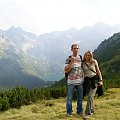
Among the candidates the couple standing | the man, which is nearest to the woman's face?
the couple standing

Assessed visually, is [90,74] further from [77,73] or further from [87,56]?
[87,56]

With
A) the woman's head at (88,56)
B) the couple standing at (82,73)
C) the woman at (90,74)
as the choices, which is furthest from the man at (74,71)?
the woman's head at (88,56)

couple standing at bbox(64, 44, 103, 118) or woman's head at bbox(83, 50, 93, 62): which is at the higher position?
A: woman's head at bbox(83, 50, 93, 62)

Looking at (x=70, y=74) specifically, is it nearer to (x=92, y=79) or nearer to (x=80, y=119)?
(x=92, y=79)

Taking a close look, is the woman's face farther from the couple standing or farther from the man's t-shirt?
the man's t-shirt

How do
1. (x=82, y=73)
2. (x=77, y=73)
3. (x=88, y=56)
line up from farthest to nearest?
(x=82, y=73)
(x=77, y=73)
(x=88, y=56)

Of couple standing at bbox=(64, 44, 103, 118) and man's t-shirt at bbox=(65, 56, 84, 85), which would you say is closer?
couple standing at bbox=(64, 44, 103, 118)

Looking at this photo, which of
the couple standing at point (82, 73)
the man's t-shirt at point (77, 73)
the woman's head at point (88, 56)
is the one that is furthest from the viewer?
the man's t-shirt at point (77, 73)

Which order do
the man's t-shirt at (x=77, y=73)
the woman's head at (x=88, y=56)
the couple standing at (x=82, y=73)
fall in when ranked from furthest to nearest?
the man's t-shirt at (x=77, y=73)
the couple standing at (x=82, y=73)
the woman's head at (x=88, y=56)

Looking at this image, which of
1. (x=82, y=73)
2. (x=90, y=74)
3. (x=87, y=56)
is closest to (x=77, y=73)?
(x=82, y=73)

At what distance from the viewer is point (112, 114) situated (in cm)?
1781

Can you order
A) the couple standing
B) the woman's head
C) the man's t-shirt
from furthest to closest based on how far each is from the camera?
1. the man's t-shirt
2. the couple standing
3. the woman's head

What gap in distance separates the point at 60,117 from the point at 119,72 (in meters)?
159

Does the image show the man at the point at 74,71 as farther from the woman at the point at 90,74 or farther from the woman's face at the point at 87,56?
the woman's face at the point at 87,56
